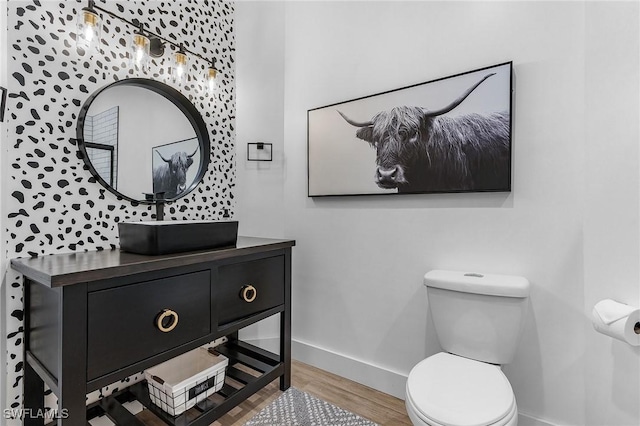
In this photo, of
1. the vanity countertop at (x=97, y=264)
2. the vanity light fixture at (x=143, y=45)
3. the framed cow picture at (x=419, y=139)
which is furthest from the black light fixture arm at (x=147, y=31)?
the vanity countertop at (x=97, y=264)

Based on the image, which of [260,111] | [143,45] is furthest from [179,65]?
[260,111]

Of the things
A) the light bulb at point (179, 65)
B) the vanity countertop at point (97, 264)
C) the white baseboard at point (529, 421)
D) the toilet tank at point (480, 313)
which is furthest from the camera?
the light bulb at point (179, 65)

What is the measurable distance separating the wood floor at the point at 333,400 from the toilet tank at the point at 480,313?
55 cm

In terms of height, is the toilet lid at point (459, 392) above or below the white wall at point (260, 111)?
below

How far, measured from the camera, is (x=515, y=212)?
1.56 metres

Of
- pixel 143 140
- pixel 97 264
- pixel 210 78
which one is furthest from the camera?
pixel 210 78

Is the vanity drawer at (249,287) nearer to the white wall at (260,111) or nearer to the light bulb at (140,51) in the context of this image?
the white wall at (260,111)

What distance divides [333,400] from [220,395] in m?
0.63

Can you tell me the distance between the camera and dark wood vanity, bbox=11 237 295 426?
106cm

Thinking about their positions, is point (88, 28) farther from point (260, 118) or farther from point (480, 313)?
point (480, 313)

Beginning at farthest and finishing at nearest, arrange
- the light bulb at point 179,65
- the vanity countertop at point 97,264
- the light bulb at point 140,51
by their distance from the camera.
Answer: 1. the light bulb at point 179,65
2. the light bulb at point 140,51
3. the vanity countertop at point 97,264

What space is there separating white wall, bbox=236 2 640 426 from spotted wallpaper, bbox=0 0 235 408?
1.07 metres

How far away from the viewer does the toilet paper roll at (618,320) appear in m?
1.13

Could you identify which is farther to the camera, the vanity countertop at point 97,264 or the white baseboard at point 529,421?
the white baseboard at point 529,421
